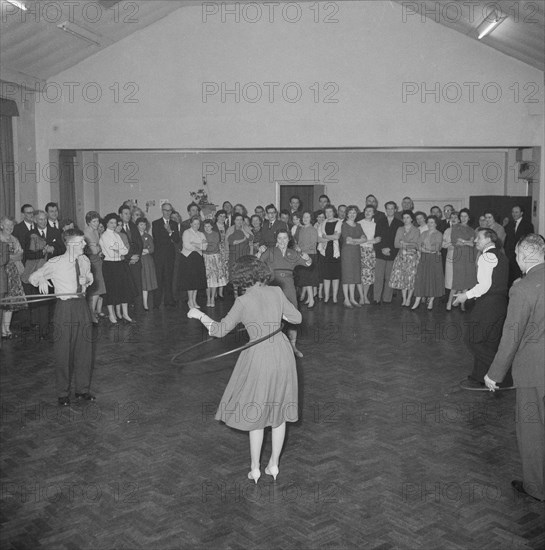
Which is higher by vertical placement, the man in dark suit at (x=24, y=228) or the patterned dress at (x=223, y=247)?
the man in dark suit at (x=24, y=228)

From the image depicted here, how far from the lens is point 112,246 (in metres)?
9.88

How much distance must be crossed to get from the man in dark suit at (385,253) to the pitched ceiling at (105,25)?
3267 mm

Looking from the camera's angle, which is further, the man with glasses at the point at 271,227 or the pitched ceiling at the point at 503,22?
the man with glasses at the point at 271,227

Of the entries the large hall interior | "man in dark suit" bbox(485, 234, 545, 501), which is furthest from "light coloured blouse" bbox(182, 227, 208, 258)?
"man in dark suit" bbox(485, 234, 545, 501)

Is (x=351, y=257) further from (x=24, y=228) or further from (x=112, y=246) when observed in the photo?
(x=24, y=228)

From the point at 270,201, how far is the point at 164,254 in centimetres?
542

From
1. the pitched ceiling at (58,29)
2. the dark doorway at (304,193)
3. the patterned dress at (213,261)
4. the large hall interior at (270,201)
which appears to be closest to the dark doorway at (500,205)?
the large hall interior at (270,201)

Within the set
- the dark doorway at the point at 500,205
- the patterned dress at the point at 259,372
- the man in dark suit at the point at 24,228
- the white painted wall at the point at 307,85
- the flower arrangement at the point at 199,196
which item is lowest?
the patterned dress at the point at 259,372

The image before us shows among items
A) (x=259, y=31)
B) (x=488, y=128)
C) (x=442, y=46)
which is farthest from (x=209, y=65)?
(x=488, y=128)

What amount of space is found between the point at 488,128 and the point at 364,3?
3.15 metres

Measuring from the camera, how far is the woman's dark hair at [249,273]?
15.3ft

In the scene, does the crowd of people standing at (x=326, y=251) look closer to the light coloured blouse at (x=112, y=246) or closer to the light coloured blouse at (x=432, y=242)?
the light coloured blouse at (x=432, y=242)

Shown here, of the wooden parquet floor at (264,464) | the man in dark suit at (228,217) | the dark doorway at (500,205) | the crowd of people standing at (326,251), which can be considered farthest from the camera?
the dark doorway at (500,205)

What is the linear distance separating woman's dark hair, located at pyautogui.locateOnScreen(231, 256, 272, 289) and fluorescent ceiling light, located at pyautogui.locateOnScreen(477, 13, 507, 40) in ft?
24.7
